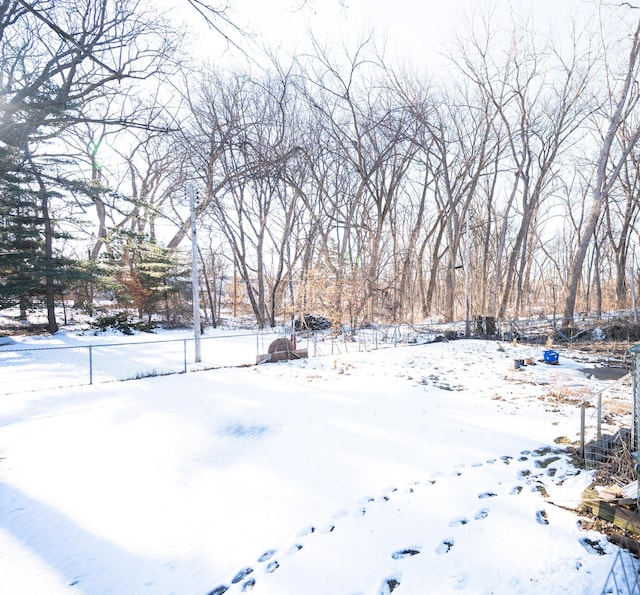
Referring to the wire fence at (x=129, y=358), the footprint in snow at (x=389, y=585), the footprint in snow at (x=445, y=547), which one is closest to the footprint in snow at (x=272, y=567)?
the footprint in snow at (x=389, y=585)

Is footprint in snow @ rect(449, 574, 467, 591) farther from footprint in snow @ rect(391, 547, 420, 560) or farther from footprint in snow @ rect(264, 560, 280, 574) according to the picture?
footprint in snow @ rect(264, 560, 280, 574)

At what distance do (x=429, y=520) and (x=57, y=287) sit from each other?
20.1 meters

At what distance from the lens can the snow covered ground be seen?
2914 millimetres

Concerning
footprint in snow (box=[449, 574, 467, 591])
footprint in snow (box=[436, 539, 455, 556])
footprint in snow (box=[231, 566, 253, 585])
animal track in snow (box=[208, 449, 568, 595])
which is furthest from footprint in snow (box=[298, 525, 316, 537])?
footprint in snow (box=[449, 574, 467, 591])

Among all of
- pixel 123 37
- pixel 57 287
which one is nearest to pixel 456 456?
pixel 123 37

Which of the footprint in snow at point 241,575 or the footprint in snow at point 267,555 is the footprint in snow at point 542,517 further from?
the footprint in snow at point 241,575

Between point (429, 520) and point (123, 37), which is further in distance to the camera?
point (123, 37)

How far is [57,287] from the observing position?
57.7 feet

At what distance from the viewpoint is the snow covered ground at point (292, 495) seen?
2914 millimetres

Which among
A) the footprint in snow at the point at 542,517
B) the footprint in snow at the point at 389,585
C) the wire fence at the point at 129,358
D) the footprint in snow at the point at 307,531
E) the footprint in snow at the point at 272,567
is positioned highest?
the wire fence at the point at 129,358

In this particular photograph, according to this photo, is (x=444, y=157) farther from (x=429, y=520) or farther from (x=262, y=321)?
(x=429, y=520)

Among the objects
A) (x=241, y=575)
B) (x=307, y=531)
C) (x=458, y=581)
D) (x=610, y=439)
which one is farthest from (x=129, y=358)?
(x=610, y=439)

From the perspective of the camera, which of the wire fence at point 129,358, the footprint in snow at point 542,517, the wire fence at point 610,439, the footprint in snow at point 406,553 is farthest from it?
the wire fence at point 129,358

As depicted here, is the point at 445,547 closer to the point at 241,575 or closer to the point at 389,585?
the point at 389,585
